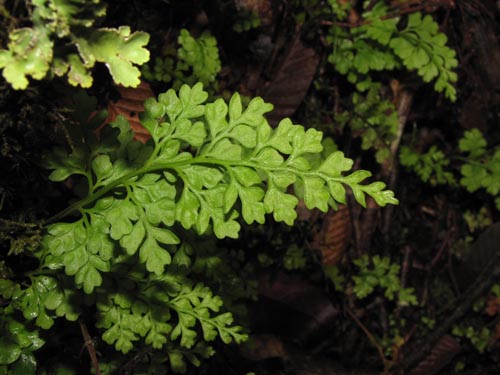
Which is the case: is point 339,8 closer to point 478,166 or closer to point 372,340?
point 478,166

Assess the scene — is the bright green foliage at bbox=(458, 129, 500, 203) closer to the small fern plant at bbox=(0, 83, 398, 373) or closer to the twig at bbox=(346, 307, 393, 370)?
the twig at bbox=(346, 307, 393, 370)

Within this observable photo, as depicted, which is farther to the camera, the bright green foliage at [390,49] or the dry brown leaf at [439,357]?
the dry brown leaf at [439,357]

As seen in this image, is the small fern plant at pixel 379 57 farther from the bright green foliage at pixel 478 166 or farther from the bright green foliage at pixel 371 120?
the bright green foliage at pixel 478 166

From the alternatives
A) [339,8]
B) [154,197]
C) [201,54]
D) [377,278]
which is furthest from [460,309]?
[154,197]

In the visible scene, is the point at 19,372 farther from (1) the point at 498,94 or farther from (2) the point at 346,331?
(1) the point at 498,94

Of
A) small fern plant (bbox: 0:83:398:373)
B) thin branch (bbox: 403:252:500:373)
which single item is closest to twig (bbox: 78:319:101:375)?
small fern plant (bbox: 0:83:398:373)

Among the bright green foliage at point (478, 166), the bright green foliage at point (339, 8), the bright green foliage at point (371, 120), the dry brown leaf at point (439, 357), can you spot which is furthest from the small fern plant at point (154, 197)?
the bright green foliage at point (478, 166)
